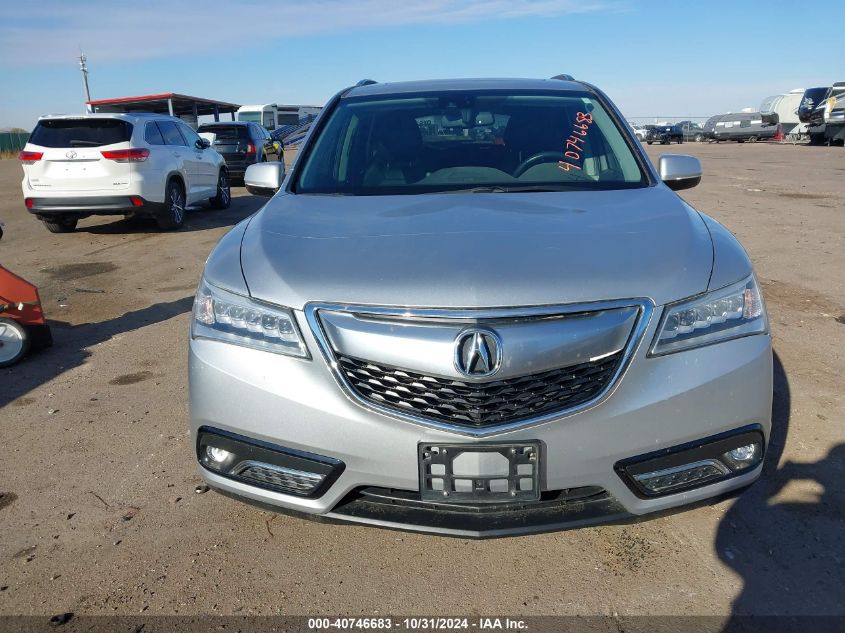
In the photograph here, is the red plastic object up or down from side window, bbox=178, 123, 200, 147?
down

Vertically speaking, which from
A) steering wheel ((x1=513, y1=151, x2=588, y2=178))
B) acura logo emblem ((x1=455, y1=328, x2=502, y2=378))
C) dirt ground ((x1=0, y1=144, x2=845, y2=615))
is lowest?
dirt ground ((x1=0, y1=144, x2=845, y2=615))

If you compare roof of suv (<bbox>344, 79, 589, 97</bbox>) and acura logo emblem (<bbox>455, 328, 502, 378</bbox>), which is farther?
roof of suv (<bbox>344, 79, 589, 97</bbox>)

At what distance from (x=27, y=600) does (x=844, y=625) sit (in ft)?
8.49

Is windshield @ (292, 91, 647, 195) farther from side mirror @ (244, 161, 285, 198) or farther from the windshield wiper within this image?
side mirror @ (244, 161, 285, 198)

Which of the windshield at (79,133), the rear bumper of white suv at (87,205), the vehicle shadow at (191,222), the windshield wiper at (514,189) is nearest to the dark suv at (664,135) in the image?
the vehicle shadow at (191,222)

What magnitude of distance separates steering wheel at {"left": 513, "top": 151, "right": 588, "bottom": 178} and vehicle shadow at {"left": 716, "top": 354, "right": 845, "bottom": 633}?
5.50 ft

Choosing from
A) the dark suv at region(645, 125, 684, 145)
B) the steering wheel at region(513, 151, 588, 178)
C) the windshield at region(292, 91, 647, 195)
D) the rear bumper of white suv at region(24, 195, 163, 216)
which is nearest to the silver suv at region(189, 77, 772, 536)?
the windshield at region(292, 91, 647, 195)

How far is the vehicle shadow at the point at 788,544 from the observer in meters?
2.22

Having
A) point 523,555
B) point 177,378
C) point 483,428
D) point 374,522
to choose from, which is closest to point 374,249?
point 483,428

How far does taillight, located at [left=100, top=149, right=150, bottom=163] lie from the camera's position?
9641 mm

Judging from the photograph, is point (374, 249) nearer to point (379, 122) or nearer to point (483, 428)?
point (483, 428)

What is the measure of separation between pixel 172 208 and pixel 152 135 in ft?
3.57

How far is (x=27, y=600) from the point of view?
2.36 m

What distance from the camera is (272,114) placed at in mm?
41219
